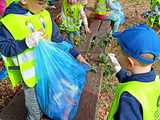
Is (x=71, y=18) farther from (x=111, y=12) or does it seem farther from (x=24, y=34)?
(x=24, y=34)

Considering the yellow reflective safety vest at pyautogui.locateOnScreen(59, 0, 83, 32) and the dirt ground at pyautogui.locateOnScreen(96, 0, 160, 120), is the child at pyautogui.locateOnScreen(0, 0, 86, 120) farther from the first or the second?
the yellow reflective safety vest at pyautogui.locateOnScreen(59, 0, 83, 32)

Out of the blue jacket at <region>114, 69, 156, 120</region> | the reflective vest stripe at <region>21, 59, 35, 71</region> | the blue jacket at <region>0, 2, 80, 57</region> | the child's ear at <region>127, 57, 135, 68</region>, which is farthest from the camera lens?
the reflective vest stripe at <region>21, 59, 35, 71</region>

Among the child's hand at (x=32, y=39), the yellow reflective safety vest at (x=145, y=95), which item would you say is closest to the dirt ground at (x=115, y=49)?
the child's hand at (x=32, y=39)

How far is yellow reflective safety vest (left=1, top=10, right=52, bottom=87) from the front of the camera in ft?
13.9

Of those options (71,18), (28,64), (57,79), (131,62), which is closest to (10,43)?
(28,64)

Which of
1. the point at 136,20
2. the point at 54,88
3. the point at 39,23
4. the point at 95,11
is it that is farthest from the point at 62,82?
the point at 136,20

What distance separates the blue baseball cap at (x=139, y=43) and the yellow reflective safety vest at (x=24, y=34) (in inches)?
50.3

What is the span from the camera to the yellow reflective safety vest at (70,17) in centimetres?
754

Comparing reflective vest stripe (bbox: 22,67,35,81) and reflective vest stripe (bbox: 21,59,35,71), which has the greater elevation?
reflective vest stripe (bbox: 21,59,35,71)

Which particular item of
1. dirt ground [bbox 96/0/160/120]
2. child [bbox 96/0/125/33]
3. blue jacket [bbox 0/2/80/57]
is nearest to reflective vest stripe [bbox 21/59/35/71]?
blue jacket [bbox 0/2/80/57]

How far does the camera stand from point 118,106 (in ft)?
10.5

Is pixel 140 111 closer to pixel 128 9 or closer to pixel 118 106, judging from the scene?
pixel 118 106

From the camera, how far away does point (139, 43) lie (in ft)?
10.5

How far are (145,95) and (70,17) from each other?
14.8ft
